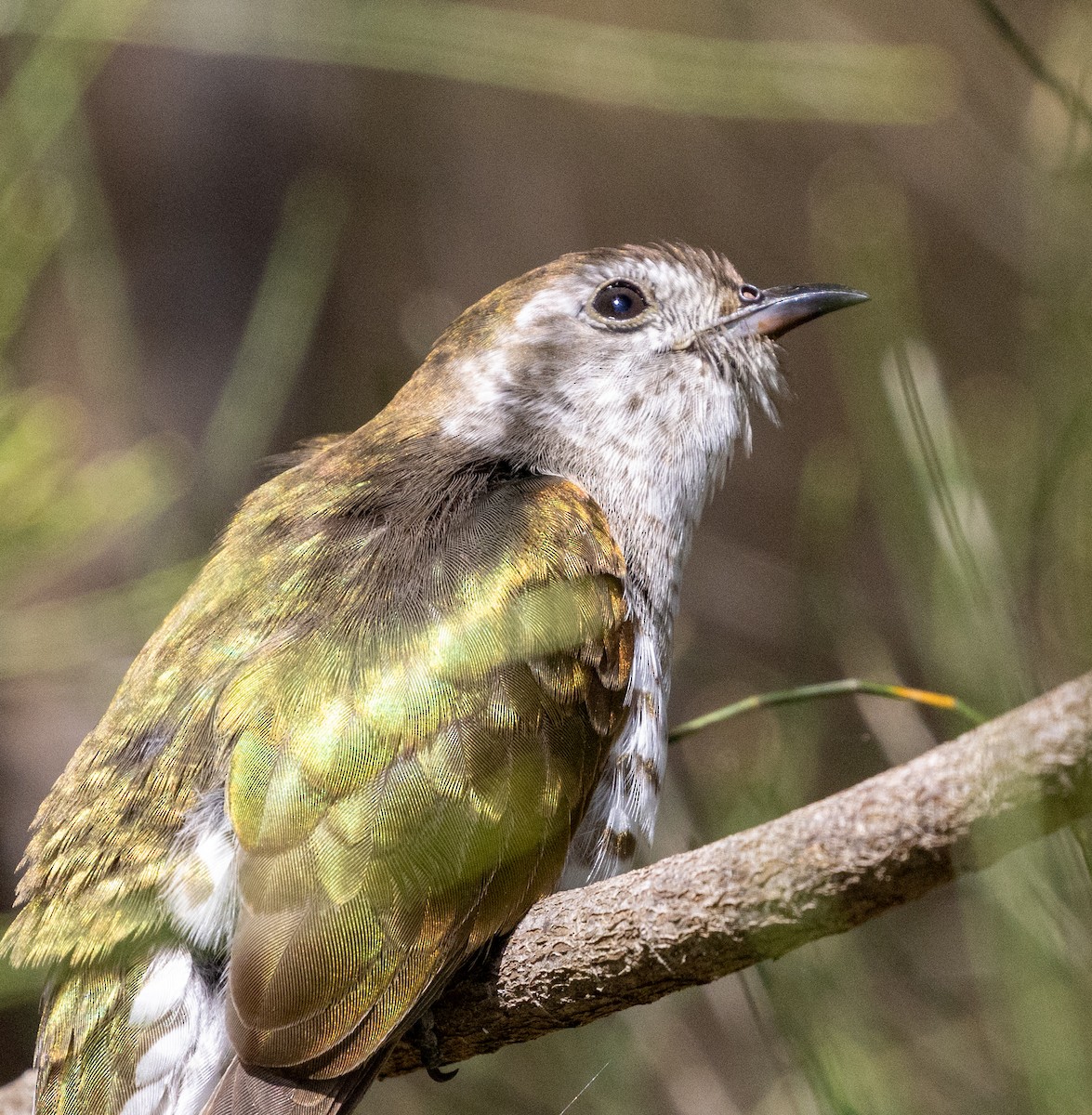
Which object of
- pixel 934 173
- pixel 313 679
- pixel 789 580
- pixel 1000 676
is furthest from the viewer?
pixel 934 173

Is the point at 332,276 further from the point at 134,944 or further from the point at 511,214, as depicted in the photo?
the point at 134,944

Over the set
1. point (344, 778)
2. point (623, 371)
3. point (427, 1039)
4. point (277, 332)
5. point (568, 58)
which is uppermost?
point (568, 58)

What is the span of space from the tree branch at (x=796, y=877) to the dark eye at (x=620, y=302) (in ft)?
5.95

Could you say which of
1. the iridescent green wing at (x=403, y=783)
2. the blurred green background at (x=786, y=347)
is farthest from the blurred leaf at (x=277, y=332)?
the iridescent green wing at (x=403, y=783)

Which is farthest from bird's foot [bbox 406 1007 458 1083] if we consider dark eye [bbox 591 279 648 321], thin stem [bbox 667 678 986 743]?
dark eye [bbox 591 279 648 321]

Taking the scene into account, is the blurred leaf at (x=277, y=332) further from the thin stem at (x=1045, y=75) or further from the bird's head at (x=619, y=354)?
the thin stem at (x=1045, y=75)

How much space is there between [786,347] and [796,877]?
537 cm

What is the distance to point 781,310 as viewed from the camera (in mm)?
3893

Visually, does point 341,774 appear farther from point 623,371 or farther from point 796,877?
point 623,371

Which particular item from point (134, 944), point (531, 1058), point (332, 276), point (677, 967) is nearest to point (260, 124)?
point (332, 276)

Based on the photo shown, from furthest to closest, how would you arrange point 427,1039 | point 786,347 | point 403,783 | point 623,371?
point 786,347 < point 623,371 < point 427,1039 < point 403,783

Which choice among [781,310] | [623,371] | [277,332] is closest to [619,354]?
[623,371]

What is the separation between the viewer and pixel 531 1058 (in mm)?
4793

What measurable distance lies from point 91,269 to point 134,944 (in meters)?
1.92
